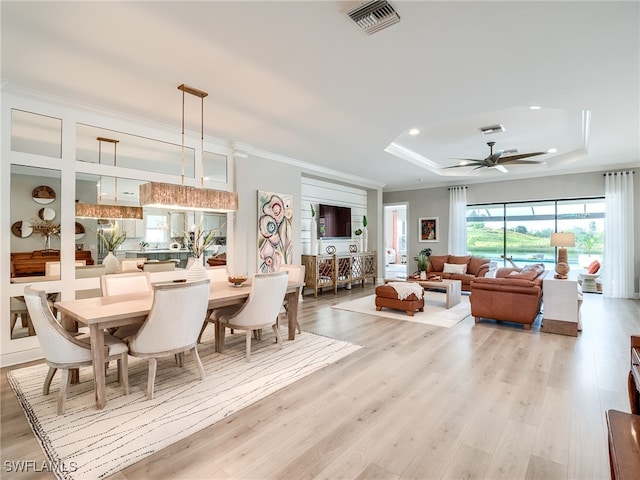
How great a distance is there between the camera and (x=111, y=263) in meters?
3.99

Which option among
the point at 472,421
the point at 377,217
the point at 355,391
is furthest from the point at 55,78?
the point at 377,217

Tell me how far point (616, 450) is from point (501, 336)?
10.7 ft

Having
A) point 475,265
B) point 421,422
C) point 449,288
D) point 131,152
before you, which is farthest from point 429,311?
point 131,152

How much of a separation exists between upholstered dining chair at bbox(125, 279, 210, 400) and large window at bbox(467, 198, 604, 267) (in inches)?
314

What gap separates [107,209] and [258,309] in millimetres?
2276

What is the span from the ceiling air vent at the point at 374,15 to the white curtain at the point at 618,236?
7325 millimetres

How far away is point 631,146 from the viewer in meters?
5.40

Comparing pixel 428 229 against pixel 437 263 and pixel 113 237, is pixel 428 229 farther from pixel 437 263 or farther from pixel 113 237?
pixel 113 237

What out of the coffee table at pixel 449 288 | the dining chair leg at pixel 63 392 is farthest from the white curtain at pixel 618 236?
the dining chair leg at pixel 63 392

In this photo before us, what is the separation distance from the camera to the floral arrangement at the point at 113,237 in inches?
155

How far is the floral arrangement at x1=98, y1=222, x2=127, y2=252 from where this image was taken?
12.9 ft

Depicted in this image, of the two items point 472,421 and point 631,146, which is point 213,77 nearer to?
point 472,421

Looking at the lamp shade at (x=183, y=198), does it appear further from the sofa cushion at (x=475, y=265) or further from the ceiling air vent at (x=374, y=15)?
the sofa cushion at (x=475, y=265)

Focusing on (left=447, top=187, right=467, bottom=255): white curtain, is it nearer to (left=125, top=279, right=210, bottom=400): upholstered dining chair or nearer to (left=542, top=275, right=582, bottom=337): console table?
(left=542, top=275, right=582, bottom=337): console table
